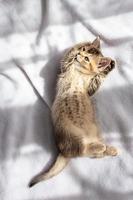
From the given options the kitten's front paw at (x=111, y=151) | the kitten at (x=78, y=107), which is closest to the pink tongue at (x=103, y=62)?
the kitten at (x=78, y=107)

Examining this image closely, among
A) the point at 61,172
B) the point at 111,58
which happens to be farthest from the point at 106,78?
the point at 61,172

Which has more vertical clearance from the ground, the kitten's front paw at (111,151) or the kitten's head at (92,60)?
the kitten's head at (92,60)

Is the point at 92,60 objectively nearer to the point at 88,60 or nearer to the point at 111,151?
the point at 88,60

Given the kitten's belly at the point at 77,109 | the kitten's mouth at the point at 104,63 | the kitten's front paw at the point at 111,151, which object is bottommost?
the kitten's front paw at the point at 111,151

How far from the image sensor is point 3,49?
1.21 metres

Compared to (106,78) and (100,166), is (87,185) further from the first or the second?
(106,78)

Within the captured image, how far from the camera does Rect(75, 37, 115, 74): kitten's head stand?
105 cm

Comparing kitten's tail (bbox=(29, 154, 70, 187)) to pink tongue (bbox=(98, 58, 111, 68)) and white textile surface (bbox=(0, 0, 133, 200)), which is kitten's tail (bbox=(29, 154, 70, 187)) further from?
pink tongue (bbox=(98, 58, 111, 68))

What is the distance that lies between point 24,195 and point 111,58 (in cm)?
46

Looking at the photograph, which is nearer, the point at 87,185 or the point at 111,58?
the point at 87,185

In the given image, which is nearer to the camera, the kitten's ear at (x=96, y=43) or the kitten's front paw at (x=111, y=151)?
the kitten's front paw at (x=111, y=151)

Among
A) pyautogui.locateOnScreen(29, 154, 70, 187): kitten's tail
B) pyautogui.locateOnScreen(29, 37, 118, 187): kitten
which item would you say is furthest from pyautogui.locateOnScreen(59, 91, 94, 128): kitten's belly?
pyautogui.locateOnScreen(29, 154, 70, 187): kitten's tail

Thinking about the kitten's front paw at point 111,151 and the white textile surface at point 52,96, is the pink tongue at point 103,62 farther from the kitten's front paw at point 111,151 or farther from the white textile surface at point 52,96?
the kitten's front paw at point 111,151

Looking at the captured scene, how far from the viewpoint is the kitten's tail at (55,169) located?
98 centimetres
